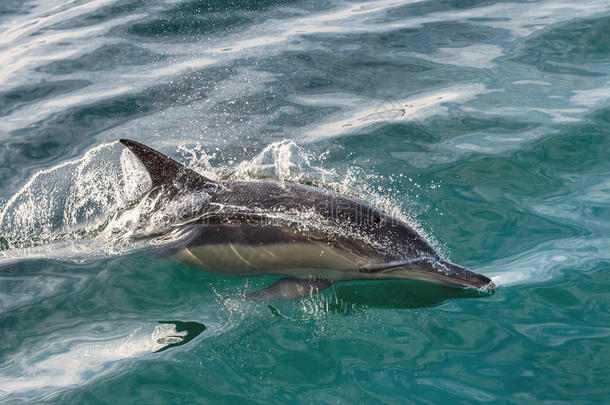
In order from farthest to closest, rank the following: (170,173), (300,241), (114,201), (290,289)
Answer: (114,201)
(170,173)
(300,241)
(290,289)

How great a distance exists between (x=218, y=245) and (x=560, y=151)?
3.74 m

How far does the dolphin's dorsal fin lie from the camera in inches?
227

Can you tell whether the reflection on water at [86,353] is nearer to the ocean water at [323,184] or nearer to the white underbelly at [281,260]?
the ocean water at [323,184]

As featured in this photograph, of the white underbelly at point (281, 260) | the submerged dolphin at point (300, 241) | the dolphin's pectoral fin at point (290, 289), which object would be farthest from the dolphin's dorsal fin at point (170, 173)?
the dolphin's pectoral fin at point (290, 289)

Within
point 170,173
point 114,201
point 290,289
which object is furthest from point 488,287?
point 114,201

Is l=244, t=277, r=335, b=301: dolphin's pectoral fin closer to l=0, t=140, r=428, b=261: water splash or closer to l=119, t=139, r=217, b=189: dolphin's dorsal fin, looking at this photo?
l=0, t=140, r=428, b=261: water splash

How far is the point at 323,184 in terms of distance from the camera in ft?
21.2

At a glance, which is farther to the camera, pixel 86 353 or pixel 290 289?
pixel 290 289

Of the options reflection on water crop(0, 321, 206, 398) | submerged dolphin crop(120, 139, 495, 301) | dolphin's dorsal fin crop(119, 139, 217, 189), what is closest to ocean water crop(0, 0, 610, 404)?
reflection on water crop(0, 321, 206, 398)

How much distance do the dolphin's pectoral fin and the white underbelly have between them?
0.26 ft

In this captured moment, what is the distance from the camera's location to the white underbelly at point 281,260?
5.24 meters

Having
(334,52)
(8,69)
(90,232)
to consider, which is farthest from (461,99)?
(8,69)

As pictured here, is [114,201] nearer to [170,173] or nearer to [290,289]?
[170,173]

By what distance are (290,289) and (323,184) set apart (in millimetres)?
1621
